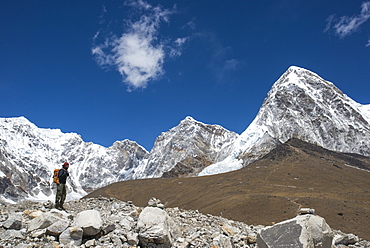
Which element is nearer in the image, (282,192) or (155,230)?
(155,230)

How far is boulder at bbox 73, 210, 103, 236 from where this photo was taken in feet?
34.2

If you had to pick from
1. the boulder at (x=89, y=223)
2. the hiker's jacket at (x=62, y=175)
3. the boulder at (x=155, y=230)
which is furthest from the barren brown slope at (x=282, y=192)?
the hiker's jacket at (x=62, y=175)

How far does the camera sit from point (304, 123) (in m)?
143

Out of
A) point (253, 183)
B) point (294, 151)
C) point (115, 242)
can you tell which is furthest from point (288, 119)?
point (115, 242)

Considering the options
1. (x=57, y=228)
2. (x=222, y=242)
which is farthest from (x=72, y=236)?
(x=222, y=242)

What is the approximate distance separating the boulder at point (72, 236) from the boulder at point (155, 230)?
1896 mm

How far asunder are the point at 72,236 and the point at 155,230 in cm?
262

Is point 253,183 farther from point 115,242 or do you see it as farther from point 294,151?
point 115,242

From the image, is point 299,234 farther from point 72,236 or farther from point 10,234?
point 10,234

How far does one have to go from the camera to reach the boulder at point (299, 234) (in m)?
9.38

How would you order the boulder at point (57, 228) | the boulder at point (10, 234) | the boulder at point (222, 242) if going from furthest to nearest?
the boulder at point (222, 242) → the boulder at point (57, 228) → the boulder at point (10, 234)

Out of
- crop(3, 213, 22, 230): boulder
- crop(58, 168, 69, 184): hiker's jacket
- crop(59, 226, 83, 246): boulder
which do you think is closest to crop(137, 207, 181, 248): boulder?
crop(59, 226, 83, 246): boulder

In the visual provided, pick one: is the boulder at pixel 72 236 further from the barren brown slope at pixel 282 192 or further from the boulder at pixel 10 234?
the barren brown slope at pixel 282 192

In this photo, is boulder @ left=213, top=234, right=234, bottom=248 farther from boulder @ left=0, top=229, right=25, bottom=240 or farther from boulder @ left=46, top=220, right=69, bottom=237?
boulder @ left=0, top=229, right=25, bottom=240
